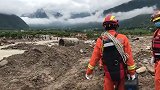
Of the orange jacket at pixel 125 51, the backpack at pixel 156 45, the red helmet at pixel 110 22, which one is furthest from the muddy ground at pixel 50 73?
the red helmet at pixel 110 22

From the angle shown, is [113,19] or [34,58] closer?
[113,19]

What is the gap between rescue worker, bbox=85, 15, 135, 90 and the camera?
26.9 feet

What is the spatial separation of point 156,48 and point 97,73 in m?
5.68

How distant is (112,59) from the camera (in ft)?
26.9

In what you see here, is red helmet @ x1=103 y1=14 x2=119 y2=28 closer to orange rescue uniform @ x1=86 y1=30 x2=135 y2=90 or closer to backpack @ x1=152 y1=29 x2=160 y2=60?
orange rescue uniform @ x1=86 y1=30 x2=135 y2=90

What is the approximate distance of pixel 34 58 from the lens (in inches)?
738

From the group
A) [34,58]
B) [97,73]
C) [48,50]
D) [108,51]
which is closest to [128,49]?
[108,51]

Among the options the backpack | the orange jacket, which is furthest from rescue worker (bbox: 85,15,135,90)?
the backpack

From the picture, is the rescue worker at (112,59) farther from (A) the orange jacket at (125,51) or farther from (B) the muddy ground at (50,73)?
(B) the muddy ground at (50,73)

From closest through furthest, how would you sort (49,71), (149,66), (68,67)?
Answer: 1. (149,66)
2. (49,71)
3. (68,67)

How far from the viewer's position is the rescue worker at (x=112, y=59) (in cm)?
819

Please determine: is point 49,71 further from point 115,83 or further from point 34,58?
point 115,83

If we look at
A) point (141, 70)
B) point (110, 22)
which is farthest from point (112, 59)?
point (141, 70)

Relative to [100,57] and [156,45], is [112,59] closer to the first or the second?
[100,57]
